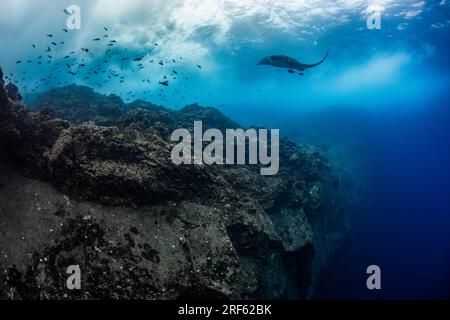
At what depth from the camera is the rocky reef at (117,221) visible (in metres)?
5.93

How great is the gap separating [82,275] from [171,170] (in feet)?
10.3

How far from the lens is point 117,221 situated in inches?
268

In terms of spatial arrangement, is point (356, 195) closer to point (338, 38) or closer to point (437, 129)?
point (338, 38)

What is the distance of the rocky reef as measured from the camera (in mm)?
5930
